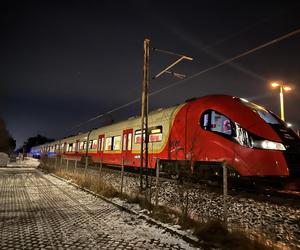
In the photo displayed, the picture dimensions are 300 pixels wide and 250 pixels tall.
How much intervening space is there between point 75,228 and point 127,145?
11607mm

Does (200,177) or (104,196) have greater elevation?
(200,177)

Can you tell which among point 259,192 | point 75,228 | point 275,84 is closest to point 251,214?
point 259,192

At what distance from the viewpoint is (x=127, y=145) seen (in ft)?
55.9

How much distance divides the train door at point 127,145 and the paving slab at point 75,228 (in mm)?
8379

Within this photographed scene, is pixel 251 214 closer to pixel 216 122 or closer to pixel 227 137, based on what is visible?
pixel 227 137

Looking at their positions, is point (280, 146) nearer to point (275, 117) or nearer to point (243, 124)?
point (243, 124)

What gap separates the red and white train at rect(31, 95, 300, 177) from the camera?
8.41 metres

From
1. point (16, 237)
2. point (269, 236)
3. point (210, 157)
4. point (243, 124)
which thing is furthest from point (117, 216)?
point (243, 124)

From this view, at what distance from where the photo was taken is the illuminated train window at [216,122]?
9.46 m

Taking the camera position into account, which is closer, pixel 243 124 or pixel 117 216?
pixel 117 216

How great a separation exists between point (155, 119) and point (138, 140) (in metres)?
1.92

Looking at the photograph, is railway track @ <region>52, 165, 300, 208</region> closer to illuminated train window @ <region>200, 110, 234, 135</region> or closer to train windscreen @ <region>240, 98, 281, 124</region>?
illuminated train window @ <region>200, 110, 234, 135</region>

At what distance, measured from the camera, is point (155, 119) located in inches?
574

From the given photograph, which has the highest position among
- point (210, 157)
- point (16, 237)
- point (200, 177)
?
point (210, 157)
